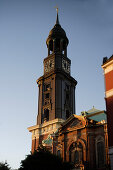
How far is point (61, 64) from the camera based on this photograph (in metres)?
66.6

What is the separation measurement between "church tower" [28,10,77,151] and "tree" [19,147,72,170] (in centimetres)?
1970

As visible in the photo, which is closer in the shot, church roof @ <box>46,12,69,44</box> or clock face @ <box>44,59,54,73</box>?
clock face @ <box>44,59,54,73</box>

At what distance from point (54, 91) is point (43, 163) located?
90.7 ft

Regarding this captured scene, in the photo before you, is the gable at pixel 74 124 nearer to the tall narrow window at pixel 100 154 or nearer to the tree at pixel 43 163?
the tall narrow window at pixel 100 154

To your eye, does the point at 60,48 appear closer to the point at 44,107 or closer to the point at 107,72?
the point at 44,107

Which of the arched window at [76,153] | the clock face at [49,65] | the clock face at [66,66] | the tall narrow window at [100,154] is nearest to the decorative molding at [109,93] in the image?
the tall narrow window at [100,154]

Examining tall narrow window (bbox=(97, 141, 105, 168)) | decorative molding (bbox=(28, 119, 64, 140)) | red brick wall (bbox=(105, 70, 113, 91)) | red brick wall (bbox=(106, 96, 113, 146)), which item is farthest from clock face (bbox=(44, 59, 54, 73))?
red brick wall (bbox=(106, 96, 113, 146))

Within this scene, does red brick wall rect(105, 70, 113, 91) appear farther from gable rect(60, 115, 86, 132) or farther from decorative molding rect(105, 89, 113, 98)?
gable rect(60, 115, 86, 132)

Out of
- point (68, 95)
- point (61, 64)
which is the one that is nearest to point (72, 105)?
point (68, 95)

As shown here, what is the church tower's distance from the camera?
58.4 metres

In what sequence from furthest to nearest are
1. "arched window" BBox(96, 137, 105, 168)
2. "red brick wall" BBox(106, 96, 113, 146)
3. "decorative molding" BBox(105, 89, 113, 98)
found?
"arched window" BBox(96, 137, 105, 168), "decorative molding" BBox(105, 89, 113, 98), "red brick wall" BBox(106, 96, 113, 146)

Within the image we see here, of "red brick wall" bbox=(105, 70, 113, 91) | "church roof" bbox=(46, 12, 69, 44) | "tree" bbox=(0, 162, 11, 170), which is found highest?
"church roof" bbox=(46, 12, 69, 44)

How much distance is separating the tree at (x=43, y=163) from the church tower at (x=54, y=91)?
1970 centimetres

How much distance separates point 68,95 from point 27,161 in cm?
3016
